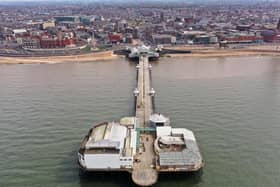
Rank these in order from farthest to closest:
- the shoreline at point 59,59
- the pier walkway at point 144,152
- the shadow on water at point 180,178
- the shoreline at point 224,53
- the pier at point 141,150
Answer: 1. the shoreline at point 224,53
2. the shoreline at point 59,59
3. the pier at point 141,150
4. the shadow on water at point 180,178
5. the pier walkway at point 144,152

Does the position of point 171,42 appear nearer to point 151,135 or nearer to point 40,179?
point 151,135

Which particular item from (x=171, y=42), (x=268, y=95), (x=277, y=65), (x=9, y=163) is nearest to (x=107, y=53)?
(x=171, y=42)

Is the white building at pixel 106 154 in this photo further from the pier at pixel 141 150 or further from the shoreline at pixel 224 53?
the shoreline at pixel 224 53

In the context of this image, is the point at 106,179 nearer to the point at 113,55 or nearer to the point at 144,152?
the point at 144,152

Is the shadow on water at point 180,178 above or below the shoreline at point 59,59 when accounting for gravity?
above

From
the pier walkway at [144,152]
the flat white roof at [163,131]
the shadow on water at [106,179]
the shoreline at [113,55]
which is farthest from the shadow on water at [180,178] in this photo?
the shoreline at [113,55]

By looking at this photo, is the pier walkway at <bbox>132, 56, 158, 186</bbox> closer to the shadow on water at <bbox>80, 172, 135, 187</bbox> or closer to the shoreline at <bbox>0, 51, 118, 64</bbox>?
the shadow on water at <bbox>80, 172, 135, 187</bbox>

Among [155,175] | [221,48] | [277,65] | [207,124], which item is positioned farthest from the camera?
[221,48]

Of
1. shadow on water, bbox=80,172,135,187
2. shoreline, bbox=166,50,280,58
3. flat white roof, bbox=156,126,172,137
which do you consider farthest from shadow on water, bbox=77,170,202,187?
shoreline, bbox=166,50,280,58

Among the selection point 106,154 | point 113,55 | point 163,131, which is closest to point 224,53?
point 113,55
